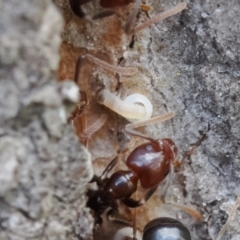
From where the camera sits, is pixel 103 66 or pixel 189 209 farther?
pixel 189 209

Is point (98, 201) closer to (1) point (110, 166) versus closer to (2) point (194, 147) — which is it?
(1) point (110, 166)

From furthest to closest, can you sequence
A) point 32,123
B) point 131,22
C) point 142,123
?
point 142,123, point 131,22, point 32,123

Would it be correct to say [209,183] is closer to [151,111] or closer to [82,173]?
[151,111]

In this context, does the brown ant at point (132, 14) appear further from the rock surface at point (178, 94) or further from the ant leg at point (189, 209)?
the ant leg at point (189, 209)

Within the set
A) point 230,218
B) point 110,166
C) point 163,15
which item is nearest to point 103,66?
point 163,15

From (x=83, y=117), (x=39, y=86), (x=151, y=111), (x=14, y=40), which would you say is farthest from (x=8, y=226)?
(x=151, y=111)

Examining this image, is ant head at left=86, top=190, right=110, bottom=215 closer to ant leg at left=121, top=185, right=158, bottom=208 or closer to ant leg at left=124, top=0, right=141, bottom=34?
ant leg at left=121, top=185, right=158, bottom=208

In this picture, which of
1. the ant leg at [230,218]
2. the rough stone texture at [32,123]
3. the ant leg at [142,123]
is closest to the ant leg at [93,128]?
the ant leg at [142,123]
